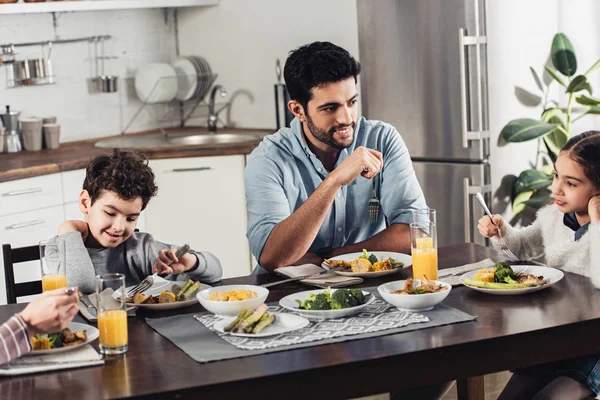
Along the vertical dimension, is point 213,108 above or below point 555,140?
above

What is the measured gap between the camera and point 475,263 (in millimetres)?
A: 2527

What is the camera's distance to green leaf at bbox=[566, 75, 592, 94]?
418cm

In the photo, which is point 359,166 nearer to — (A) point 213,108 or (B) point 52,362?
(B) point 52,362

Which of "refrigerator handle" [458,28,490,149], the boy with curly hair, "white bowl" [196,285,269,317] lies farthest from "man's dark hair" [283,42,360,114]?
"refrigerator handle" [458,28,490,149]

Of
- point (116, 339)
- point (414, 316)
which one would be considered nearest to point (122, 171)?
point (116, 339)

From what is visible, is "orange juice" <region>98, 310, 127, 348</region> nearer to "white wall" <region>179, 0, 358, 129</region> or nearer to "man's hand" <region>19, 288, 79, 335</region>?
"man's hand" <region>19, 288, 79, 335</region>

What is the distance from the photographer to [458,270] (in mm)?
2471

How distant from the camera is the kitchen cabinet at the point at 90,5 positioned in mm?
4398

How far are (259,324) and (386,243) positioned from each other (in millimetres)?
853

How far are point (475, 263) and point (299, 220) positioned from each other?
1.62 ft

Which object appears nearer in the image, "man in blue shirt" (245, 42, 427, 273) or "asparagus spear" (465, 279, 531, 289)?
"asparagus spear" (465, 279, 531, 289)

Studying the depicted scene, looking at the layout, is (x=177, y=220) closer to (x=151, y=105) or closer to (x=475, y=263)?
(x=151, y=105)

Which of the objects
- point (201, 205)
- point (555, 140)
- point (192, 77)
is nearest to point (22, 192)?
point (201, 205)

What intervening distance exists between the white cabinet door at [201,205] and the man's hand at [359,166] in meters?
1.89
